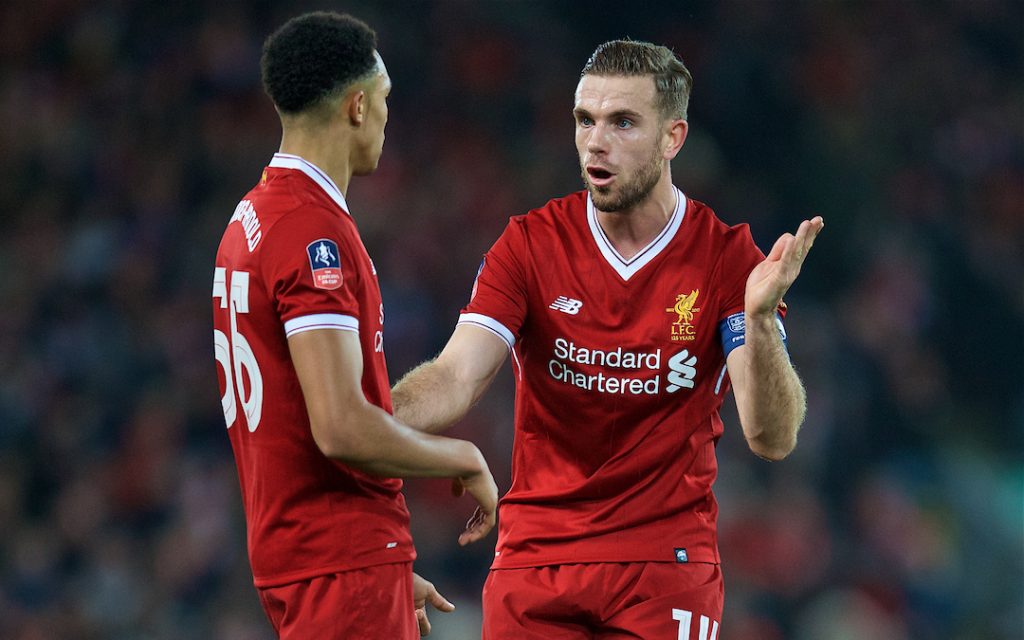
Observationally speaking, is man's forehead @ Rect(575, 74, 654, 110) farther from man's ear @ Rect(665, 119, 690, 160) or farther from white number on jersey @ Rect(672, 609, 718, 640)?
white number on jersey @ Rect(672, 609, 718, 640)

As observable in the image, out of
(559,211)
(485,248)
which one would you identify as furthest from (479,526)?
(485,248)

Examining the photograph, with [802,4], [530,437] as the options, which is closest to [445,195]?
[802,4]

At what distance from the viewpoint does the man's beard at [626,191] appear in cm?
400

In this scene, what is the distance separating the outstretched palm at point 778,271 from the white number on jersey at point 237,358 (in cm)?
137

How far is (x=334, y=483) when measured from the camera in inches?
123

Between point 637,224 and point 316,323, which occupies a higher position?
point 637,224

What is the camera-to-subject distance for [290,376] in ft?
10.00

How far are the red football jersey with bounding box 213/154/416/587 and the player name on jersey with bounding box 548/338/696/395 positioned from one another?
868 mm

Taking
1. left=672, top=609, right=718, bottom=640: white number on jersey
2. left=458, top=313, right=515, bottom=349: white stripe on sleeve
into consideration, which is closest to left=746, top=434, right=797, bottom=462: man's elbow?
left=672, top=609, right=718, bottom=640: white number on jersey

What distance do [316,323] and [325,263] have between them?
16 cm

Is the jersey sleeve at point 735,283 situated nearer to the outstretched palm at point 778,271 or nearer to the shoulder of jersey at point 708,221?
the shoulder of jersey at point 708,221

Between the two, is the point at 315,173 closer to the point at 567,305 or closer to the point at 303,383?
the point at 303,383

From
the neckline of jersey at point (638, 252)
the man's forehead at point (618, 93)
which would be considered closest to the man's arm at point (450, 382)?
the neckline of jersey at point (638, 252)

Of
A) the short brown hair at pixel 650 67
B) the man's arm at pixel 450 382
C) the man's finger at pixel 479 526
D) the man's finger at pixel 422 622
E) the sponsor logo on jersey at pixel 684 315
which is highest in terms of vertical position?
the short brown hair at pixel 650 67
